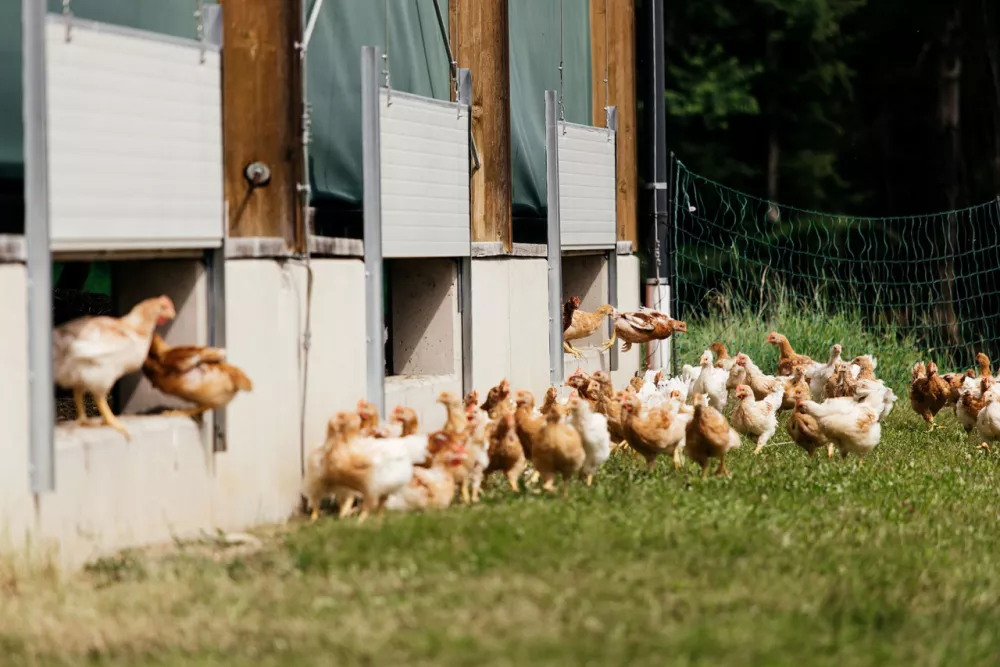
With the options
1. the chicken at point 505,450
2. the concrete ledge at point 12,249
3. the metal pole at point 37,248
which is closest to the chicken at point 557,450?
the chicken at point 505,450

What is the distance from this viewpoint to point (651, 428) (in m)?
11.3

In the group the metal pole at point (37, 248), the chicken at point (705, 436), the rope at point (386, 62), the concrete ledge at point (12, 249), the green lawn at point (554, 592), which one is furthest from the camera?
the chicken at point (705, 436)

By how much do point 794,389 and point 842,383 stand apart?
0.81 m

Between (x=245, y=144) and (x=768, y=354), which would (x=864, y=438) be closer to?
(x=245, y=144)

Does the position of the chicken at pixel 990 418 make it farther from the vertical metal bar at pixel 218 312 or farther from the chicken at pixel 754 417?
the vertical metal bar at pixel 218 312

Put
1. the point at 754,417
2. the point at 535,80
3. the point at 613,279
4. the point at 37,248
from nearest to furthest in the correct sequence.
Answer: the point at 37,248 → the point at 754,417 → the point at 535,80 → the point at 613,279

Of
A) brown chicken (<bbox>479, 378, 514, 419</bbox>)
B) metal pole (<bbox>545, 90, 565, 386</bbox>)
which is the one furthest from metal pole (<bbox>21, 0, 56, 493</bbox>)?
metal pole (<bbox>545, 90, 565, 386</bbox>)

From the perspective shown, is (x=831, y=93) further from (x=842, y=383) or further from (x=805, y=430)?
(x=805, y=430)

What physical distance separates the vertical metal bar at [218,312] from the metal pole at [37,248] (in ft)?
5.18

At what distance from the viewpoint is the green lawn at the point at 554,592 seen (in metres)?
6.30

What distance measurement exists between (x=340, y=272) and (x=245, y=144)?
1.20 metres

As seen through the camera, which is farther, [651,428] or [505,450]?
[651,428]

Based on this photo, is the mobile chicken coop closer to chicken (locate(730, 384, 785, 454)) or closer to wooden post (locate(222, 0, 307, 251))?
wooden post (locate(222, 0, 307, 251))

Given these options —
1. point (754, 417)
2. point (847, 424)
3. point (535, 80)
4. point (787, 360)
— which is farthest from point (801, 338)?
point (847, 424)
